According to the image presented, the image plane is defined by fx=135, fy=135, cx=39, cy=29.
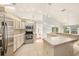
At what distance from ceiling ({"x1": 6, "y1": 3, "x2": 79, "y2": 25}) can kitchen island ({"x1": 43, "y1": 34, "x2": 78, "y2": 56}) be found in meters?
0.32

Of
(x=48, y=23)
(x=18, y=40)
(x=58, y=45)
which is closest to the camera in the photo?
(x=58, y=45)

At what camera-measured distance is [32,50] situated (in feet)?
8.83

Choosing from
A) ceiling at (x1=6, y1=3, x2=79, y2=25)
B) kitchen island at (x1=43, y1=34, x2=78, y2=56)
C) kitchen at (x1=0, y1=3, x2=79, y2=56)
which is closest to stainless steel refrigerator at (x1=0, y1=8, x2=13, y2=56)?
kitchen at (x1=0, y1=3, x2=79, y2=56)

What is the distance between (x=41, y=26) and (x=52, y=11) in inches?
14.6

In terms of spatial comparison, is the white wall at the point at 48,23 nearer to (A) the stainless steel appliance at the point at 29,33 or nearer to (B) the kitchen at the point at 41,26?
(B) the kitchen at the point at 41,26

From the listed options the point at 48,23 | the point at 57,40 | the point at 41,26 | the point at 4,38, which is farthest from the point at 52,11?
the point at 4,38

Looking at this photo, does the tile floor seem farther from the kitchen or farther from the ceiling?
the ceiling

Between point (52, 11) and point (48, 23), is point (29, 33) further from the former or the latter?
point (52, 11)

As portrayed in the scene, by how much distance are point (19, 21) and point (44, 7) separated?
0.57 meters

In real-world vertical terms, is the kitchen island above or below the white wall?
below

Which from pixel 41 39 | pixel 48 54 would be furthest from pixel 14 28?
pixel 48 54

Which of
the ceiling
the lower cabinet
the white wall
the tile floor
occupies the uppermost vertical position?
the ceiling

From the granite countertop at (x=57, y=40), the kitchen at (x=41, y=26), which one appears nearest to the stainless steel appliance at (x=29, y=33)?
the kitchen at (x=41, y=26)

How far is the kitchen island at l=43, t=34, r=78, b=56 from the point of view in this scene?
101 inches
